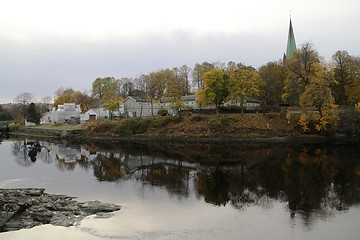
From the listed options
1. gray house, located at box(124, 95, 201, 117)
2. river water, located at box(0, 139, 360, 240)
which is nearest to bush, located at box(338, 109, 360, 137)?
Answer: river water, located at box(0, 139, 360, 240)

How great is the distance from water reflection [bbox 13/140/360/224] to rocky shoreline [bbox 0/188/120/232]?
534cm

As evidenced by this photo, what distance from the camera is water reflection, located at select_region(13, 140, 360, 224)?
19.1 metres

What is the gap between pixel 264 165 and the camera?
1123 inches

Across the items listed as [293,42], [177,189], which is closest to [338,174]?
[177,189]

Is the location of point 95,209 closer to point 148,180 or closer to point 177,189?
point 177,189

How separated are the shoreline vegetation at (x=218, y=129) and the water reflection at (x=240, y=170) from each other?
4.43 meters

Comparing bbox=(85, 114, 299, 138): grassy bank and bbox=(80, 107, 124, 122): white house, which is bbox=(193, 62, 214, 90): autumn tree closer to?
bbox=(80, 107, 124, 122): white house

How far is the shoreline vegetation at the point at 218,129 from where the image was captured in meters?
44.3

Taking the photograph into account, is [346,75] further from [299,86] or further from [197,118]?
[197,118]

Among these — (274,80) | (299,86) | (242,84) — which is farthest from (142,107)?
(299,86)

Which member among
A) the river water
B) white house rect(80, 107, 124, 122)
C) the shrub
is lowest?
the river water

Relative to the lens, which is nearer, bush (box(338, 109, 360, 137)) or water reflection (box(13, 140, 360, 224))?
water reflection (box(13, 140, 360, 224))

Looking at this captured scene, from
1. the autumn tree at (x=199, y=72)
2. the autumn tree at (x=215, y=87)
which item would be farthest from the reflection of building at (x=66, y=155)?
the autumn tree at (x=199, y=72)

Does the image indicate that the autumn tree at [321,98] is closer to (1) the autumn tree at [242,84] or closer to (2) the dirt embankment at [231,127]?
(2) the dirt embankment at [231,127]
